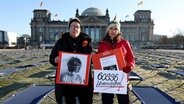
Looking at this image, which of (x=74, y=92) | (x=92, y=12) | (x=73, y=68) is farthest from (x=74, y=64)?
(x=92, y=12)

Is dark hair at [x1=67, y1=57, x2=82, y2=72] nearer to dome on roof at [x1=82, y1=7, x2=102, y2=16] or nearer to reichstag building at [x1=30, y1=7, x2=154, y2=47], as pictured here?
reichstag building at [x1=30, y1=7, x2=154, y2=47]

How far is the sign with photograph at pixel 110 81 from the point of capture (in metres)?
5.70

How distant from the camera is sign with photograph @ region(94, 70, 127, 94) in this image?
18.7 ft

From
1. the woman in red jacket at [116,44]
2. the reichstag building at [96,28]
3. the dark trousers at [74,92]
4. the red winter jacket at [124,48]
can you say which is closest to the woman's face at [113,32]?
the woman in red jacket at [116,44]

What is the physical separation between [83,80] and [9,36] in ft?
331

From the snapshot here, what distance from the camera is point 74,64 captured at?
561 centimetres

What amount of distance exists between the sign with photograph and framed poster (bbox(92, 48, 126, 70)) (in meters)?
0.09

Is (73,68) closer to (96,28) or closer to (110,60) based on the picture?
(110,60)

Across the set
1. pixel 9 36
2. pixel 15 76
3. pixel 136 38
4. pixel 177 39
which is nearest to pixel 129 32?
pixel 136 38

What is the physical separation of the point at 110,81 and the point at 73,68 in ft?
2.23

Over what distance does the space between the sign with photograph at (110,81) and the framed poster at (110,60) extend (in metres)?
0.09

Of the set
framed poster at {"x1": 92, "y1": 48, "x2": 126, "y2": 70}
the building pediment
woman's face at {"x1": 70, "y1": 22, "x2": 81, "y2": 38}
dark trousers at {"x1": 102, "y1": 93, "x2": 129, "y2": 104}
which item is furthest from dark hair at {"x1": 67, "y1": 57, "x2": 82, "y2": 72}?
the building pediment

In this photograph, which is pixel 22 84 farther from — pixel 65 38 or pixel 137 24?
pixel 137 24

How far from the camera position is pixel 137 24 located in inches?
5659
